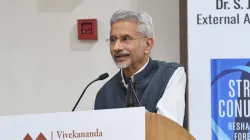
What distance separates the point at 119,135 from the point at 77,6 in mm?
1565

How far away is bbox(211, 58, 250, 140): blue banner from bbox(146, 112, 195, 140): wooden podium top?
0.71m

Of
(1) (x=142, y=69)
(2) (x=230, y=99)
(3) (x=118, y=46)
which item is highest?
(3) (x=118, y=46)

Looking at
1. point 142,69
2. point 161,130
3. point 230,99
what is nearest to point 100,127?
point 161,130

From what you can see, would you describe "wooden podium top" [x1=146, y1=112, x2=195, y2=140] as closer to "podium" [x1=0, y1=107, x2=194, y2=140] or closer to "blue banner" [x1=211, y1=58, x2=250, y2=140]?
"podium" [x1=0, y1=107, x2=194, y2=140]

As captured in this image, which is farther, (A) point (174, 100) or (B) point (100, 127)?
(A) point (174, 100)

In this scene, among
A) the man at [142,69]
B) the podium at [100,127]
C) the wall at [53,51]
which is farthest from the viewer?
the wall at [53,51]

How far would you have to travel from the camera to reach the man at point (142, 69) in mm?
1677

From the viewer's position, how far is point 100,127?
1133 millimetres

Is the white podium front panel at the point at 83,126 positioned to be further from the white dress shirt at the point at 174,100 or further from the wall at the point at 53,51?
the wall at the point at 53,51

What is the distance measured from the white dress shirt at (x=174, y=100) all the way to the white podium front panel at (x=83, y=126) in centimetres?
43

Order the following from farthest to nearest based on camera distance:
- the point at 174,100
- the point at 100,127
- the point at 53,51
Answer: the point at 53,51
the point at 174,100
the point at 100,127

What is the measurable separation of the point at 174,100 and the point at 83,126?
0.57 meters

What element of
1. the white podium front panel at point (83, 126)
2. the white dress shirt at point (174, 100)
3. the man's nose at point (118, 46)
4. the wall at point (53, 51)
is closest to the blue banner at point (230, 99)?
the white dress shirt at point (174, 100)

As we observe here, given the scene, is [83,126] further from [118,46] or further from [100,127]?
[118,46]
